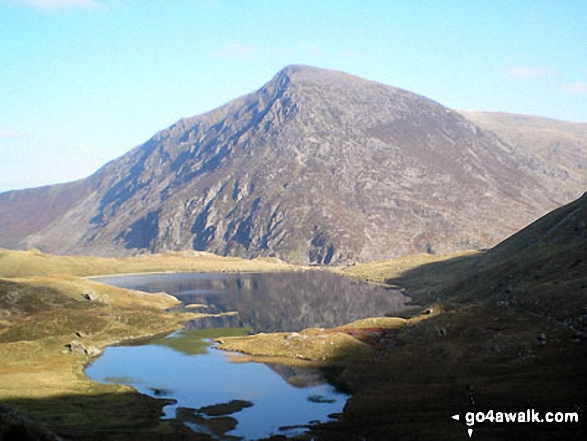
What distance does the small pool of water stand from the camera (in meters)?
80.9

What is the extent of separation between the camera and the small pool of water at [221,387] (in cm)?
8088

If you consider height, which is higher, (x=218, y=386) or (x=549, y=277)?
(x=549, y=277)

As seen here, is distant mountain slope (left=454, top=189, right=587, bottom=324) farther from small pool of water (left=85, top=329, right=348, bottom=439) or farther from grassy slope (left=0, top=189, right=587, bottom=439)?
small pool of water (left=85, top=329, right=348, bottom=439)

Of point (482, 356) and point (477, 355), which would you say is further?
point (477, 355)

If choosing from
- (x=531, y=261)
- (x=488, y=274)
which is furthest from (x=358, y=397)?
(x=488, y=274)

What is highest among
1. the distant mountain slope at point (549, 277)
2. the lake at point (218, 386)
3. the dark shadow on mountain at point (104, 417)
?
the distant mountain slope at point (549, 277)

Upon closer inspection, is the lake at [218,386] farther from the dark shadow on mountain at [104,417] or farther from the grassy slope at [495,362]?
the grassy slope at [495,362]

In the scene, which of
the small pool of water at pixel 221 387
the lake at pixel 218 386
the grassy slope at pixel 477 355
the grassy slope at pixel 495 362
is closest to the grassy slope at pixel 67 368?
the grassy slope at pixel 477 355

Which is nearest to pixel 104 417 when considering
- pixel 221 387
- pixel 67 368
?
pixel 221 387

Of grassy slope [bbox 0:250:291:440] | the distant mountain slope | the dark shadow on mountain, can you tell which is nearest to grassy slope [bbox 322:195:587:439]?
the distant mountain slope

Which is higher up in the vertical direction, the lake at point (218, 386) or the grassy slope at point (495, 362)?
the grassy slope at point (495, 362)

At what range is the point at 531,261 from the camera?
506 ft

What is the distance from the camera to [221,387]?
10188 cm

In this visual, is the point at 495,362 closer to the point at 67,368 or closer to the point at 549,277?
the point at 549,277
